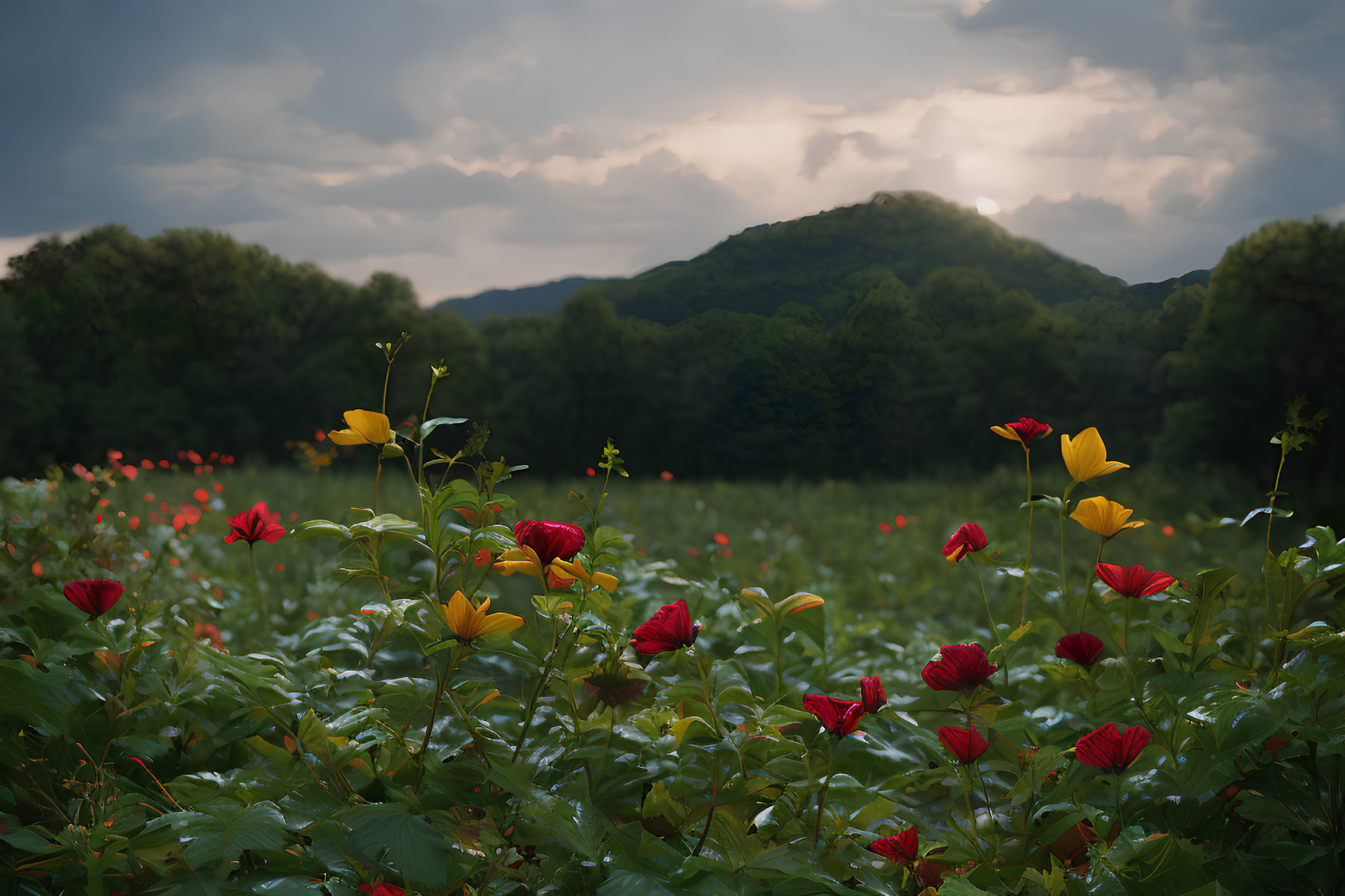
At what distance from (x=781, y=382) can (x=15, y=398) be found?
515 cm

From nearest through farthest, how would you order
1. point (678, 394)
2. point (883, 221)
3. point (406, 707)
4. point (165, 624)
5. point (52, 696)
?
point (52, 696) < point (406, 707) < point (165, 624) < point (883, 221) < point (678, 394)

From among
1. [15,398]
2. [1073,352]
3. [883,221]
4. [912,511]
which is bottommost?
[912,511]

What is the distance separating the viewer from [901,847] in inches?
42.4

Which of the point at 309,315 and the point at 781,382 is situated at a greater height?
the point at 309,315

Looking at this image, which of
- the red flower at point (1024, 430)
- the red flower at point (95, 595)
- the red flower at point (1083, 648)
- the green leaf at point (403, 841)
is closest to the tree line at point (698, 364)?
the red flower at point (1024, 430)

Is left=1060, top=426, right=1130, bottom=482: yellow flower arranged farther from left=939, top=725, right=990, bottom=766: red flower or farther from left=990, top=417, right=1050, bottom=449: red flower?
left=939, top=725, right=990, bottom=766: red flower

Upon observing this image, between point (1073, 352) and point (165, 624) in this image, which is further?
point (1073, 352)

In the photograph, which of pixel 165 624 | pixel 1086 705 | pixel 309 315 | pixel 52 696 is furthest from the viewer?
pixel 309 315

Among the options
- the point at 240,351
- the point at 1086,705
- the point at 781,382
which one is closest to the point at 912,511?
the point at 781,382

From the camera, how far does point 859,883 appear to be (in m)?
1.03

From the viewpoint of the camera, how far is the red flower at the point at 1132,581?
123 centimetres

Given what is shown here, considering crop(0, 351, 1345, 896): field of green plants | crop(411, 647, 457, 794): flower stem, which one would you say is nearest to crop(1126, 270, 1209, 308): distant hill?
crop(0, 351, 1345, 896): field of green plants

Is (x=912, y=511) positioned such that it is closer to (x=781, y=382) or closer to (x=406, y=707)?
(x=781, y=382)

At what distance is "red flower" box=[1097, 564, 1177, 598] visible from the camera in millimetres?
1231
